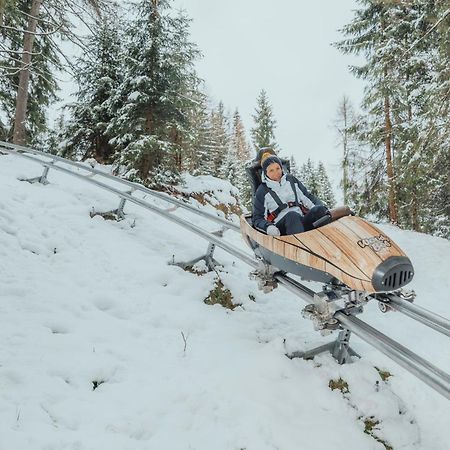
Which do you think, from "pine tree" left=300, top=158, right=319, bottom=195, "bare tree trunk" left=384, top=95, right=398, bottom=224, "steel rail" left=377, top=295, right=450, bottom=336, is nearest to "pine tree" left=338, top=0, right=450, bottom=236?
"bare tree trunk" left=384, top=95, right=398, bottom=224

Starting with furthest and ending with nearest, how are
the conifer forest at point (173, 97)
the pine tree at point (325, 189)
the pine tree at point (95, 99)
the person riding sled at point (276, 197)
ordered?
the pine tree at point (325, 189), the pine tree at point (95, 99), the conifer forest at point (173, 97), the person riding sled at point (276, 197)

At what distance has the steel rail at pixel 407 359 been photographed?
236 cm

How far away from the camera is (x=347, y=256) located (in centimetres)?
329

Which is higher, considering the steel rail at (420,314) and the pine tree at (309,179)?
the pine tree at (309,179)

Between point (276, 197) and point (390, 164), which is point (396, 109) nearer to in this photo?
point (390, 164)

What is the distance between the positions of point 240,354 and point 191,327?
0.68 m

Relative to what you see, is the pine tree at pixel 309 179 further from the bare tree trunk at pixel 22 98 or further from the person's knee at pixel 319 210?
the person's knee at pixel 319 210

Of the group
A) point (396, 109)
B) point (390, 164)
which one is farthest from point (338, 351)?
point (396, 109)

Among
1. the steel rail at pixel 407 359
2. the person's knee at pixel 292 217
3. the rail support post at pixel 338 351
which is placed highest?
the person's knee at pixel 292 217

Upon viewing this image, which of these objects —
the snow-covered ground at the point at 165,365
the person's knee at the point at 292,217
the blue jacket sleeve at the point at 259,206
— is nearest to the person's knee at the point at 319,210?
the person's knee at the point at 292,217

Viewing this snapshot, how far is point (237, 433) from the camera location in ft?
9.25

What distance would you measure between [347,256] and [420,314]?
0.70m

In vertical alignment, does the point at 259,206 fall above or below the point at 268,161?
below

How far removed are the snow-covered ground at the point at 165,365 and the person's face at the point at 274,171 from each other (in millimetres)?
1645
